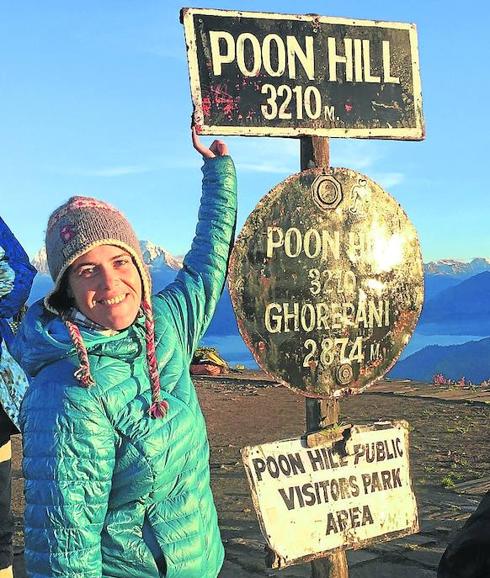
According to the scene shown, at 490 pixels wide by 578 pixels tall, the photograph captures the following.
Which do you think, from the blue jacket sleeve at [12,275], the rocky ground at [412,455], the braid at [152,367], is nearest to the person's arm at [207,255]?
the braid at [152,367]

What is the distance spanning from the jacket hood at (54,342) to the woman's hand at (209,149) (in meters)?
0.91

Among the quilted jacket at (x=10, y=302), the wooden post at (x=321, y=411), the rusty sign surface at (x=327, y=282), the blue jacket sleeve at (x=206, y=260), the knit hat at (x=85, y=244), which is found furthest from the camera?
the quilted jacket at (x=10, y=302)

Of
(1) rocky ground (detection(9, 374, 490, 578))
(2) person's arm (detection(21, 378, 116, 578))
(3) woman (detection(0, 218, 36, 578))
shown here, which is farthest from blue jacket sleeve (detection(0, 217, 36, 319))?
(1) rocky ground (detection(9, 374, 490, 578))

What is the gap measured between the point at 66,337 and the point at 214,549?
0.89 metres

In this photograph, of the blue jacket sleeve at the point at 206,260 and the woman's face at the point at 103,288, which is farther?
the blue jacket sleeve at the point at 206,260

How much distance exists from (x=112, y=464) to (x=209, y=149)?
1.38 m

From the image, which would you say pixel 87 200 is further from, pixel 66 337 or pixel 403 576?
pixel 403 576

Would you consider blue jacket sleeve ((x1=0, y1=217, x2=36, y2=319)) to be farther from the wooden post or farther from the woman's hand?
the wooden post

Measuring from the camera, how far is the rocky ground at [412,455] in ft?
16.4

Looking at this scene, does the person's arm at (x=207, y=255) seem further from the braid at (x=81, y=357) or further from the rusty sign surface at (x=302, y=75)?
the braid at (x=81, y=357)

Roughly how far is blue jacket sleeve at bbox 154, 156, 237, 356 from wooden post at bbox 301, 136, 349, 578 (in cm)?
49

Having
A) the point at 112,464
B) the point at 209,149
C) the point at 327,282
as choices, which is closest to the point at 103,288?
the point at 112,464

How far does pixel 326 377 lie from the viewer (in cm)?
329

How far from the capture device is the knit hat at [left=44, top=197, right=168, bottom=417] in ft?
7.39
